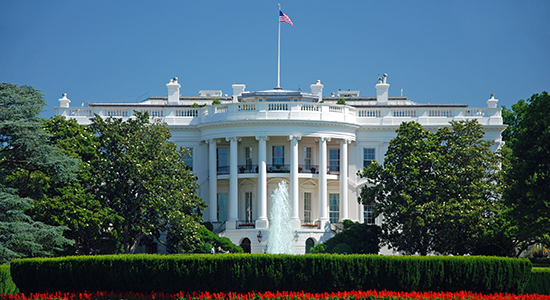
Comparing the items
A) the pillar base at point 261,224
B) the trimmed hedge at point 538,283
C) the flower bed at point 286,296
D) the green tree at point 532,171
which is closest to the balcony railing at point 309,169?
the pillar base at point 261,224

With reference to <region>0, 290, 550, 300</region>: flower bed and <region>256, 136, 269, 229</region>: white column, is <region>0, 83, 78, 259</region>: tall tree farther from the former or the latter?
<region>256, 136, 269, 229</region>: white column

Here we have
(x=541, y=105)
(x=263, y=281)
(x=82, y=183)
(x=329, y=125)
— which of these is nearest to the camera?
(x=263, y=281)

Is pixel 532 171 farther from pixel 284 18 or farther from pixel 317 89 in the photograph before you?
pixel 317 89

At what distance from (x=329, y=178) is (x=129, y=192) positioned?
1697 cm

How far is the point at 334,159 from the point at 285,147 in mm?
3966

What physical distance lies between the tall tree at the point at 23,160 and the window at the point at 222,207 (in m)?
23.3

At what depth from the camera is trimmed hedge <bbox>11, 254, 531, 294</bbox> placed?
90.3 ft

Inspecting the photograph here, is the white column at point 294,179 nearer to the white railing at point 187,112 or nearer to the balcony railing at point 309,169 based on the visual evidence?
the balcony railing at point 309,169

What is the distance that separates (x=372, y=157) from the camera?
58469 millimetres

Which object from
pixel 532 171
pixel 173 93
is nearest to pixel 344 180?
pixel 173 93

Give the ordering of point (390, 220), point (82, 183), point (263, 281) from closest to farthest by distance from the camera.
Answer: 1. point (263, 281)
2. point (82, 183)
3. point (390, 220)

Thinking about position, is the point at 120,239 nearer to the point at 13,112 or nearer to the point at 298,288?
the point at 13,112

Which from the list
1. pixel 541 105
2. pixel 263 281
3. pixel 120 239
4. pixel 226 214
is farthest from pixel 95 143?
pixel 541 105

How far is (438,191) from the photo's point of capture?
44.8 metres
